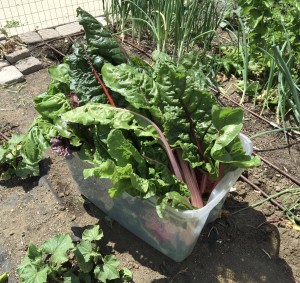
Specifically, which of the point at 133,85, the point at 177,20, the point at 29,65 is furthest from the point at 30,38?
the point at 133,85

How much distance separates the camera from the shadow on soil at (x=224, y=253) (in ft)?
6.31

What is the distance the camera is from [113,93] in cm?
188

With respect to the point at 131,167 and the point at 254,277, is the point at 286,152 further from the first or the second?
the point at 131,167

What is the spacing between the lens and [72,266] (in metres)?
1.91

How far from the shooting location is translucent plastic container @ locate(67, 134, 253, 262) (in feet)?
5.38

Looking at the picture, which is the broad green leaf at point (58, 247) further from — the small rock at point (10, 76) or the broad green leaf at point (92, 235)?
the small rock at point (10, 76)

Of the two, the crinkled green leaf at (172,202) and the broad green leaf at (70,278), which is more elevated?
the crinkled green leaf at (172,202)

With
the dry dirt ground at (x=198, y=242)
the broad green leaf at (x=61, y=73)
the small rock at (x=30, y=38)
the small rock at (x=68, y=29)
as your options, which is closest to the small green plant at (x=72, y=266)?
the dry dirt ground at (x=198, y=242)

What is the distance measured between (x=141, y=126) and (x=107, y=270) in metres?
0.67

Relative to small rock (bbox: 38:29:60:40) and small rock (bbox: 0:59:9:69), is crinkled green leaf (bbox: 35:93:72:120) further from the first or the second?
small rock (bbox: 38:29:60:40)

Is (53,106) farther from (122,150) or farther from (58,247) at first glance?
(58,247)

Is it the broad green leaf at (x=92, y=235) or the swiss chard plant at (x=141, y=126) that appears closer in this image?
the swiss chard plant at (x=141, y=126)

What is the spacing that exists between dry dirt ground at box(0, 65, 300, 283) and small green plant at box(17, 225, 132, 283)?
0.17 m

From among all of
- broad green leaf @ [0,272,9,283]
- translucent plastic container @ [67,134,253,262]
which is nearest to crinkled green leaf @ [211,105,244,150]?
translucent plastic container @ [67,134,253,262]
